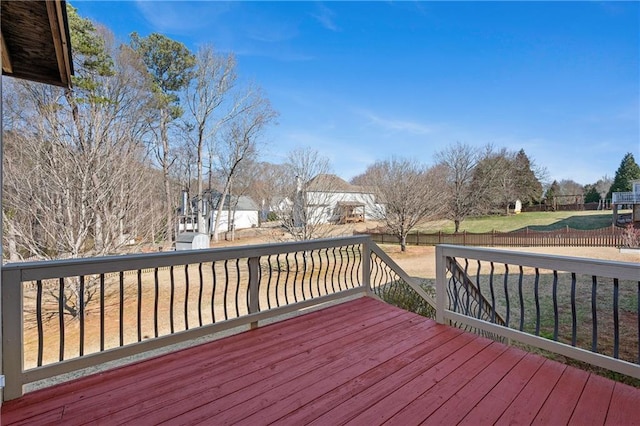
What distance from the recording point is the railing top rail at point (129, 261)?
6.20 ft

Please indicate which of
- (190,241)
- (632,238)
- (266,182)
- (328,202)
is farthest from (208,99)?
(632,238)

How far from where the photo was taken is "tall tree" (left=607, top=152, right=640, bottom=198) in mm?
15958

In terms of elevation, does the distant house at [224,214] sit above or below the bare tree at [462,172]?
below

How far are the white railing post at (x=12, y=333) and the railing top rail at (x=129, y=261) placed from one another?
0.06 metres

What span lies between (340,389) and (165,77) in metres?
17.6

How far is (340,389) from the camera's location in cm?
194

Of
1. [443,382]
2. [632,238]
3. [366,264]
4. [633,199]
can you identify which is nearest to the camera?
[443,382]

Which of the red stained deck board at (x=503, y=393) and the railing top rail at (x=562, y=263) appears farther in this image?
the railing top rail at (x=562, y=263)

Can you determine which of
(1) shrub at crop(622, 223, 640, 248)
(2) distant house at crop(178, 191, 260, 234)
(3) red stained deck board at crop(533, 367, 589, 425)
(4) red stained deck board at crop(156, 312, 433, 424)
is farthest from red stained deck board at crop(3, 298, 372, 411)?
(1) shrub at crop(622, 223, 640, 248)

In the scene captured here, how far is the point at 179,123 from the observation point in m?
16.1

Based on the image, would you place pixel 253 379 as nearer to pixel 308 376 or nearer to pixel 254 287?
pixel 308 376

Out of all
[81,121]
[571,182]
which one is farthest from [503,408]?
[571,182]

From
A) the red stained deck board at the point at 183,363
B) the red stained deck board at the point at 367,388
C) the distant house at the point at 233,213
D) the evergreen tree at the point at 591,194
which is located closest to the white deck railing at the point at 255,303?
the red stained deck board at the point at 183,363

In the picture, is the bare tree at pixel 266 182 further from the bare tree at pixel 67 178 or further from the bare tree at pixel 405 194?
the bare tree at pixel 67 178
